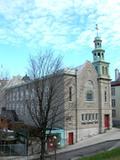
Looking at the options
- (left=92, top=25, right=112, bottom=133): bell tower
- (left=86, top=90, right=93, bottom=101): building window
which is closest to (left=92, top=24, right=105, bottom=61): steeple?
(left=92, top=25, right=112, bottom=133): bell tower

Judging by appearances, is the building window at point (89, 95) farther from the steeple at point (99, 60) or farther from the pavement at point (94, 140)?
the pavement at point (94, 140)

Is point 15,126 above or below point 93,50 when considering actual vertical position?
below

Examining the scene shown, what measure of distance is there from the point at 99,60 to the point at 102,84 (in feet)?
15.1

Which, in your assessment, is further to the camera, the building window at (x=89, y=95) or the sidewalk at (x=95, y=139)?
the building window at (x=89, y=95)

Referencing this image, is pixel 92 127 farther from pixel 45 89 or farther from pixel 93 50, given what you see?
pixel 45 89

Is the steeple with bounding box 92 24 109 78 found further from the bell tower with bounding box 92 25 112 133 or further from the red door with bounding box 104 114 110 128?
the red door with bounding box 104 114 110 128

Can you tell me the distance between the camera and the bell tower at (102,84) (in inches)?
2354

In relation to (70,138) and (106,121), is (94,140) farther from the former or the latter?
(106,121)

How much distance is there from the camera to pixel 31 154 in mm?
45969

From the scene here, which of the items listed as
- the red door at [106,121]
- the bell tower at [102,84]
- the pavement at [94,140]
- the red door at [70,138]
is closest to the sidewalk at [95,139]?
the pavement at [94,140]

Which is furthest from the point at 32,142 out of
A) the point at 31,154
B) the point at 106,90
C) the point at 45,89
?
the point at 106,90

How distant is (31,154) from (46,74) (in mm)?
13379

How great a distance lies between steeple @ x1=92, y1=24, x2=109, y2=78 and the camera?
198 feet

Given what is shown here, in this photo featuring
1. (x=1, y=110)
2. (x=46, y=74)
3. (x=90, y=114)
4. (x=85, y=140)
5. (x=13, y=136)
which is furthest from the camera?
(x=1, y=110)
